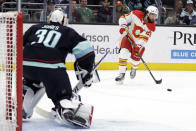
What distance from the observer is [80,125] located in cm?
320

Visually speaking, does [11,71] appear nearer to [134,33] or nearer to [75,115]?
[75,115]

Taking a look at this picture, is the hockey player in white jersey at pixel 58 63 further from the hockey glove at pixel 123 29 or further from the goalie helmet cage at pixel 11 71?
the hockey glove at pixel 123 29

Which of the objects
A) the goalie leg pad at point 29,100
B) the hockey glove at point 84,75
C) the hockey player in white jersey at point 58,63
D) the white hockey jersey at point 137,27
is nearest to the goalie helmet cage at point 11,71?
the hockey player in white jersey at point 58,63

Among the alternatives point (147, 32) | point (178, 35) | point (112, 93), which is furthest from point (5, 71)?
point (178, 35)

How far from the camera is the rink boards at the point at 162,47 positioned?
726cm

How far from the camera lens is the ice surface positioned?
334 centimetres

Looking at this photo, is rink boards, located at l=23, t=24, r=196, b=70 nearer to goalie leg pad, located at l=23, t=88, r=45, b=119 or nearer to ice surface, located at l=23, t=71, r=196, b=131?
ice surface, located at l=23, t=71, r=196, b=131

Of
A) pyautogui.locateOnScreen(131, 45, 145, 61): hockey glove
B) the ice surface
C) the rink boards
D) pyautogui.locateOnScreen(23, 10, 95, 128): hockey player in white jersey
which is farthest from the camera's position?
the rink boards

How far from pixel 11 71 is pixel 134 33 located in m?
3.45

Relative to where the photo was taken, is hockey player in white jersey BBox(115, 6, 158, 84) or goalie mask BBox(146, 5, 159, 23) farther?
hockey player in white jersey BBox(115, 6, 158, 84)

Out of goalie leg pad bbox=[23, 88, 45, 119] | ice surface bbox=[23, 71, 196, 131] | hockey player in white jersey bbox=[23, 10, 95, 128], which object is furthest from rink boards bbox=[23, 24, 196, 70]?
hockey player in white jersey bbox=[23, 10, 95, 128]

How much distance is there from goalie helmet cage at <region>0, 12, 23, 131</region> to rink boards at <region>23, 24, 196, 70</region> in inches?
172

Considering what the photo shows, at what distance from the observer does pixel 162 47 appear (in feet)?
24.3

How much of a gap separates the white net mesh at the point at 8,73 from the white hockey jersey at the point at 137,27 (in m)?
3.26
